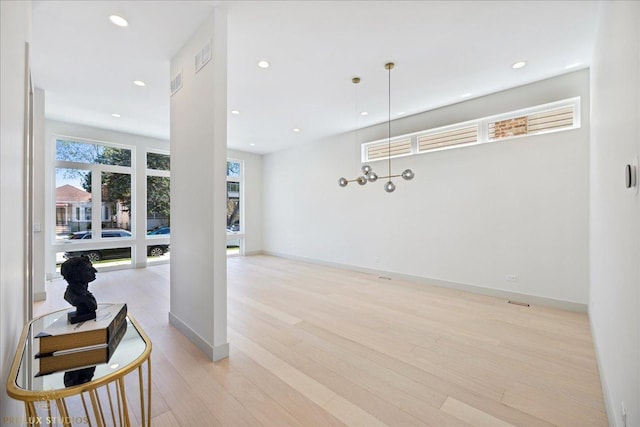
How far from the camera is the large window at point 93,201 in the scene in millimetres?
5836

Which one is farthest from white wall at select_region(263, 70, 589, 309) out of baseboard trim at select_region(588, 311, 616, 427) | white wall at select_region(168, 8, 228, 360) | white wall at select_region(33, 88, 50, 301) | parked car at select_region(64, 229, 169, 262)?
white wall at select_region(33, 88, 50, 301)

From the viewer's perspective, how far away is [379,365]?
2498 mm

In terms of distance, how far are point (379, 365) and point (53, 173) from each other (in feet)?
24.1

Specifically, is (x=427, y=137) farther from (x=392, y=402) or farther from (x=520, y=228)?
(x=392, y=402)

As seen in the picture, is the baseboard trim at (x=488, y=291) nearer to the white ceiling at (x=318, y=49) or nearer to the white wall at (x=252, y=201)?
the white ceiling at (x=318, y=49)

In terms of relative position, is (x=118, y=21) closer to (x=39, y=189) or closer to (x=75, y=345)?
(x=75, y=345)

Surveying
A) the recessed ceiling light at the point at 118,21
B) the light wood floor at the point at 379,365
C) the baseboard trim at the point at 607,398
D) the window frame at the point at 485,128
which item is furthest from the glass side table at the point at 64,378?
the window frame at the point at 485,128

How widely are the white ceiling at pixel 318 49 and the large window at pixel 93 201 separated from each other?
1.30 m

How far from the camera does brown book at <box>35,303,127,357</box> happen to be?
3.78 feet

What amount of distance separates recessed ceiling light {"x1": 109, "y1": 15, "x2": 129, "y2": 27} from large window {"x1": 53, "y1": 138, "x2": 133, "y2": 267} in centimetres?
465

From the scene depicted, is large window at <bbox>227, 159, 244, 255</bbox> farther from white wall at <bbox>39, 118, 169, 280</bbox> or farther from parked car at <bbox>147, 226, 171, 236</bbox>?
white wall at <bbox>39, 118, 169, 280</bbox>

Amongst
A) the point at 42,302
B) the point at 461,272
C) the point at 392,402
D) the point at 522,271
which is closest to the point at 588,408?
the point at 392,402

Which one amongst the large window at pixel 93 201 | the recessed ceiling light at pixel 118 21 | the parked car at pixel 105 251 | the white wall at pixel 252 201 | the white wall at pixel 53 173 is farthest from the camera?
the white wall at pixel 252 201

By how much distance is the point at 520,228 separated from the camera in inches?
165
